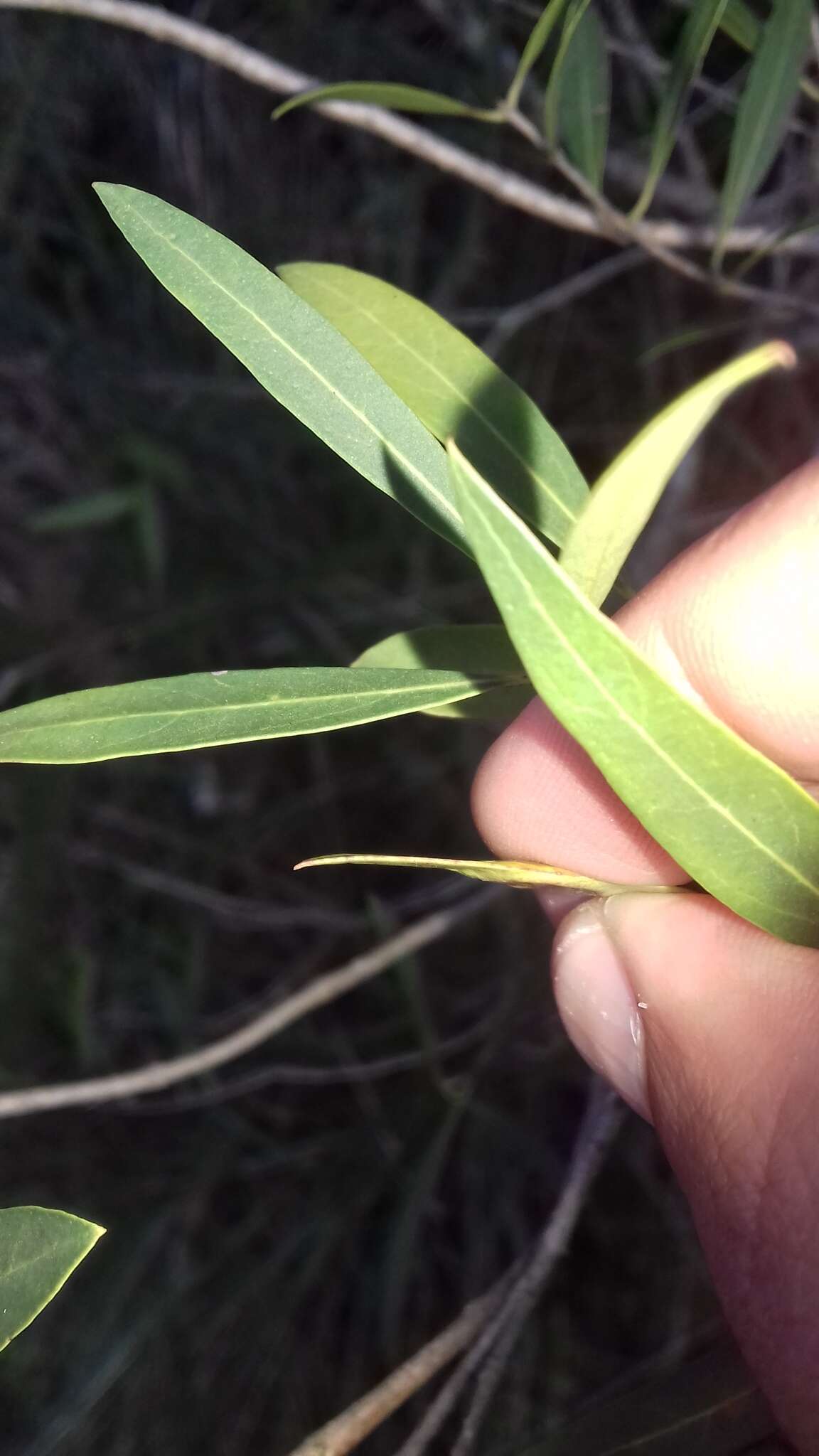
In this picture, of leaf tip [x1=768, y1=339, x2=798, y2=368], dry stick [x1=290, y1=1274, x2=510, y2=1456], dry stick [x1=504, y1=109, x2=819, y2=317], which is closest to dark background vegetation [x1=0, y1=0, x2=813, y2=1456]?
dry stick [x1=504, y1=109, x2=819, y2=317]

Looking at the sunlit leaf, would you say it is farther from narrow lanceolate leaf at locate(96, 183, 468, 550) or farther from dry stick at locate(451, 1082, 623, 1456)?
narrow lanceolate leaf at locate(96, 183, 468, 550)

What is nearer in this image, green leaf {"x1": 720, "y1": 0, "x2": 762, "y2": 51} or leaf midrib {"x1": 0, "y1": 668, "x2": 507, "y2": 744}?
leaf midrib {"x1": 0, "y1": 668, "x2": 507, "y2": 744}

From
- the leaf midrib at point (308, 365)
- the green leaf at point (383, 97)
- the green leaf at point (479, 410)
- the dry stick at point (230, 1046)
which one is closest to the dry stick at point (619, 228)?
the green leaf at point (383, 97)

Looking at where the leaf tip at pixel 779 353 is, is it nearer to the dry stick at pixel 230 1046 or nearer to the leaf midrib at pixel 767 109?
the leaf midrib at pixel 767 109

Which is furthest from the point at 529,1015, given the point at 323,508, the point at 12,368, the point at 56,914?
the point at 12,368

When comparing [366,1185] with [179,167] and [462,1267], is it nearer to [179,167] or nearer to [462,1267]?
[462,1267]

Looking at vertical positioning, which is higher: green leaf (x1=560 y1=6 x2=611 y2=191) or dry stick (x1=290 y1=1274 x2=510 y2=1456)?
green leaf (x1=560 y1=6 x2=611 y2=191)
